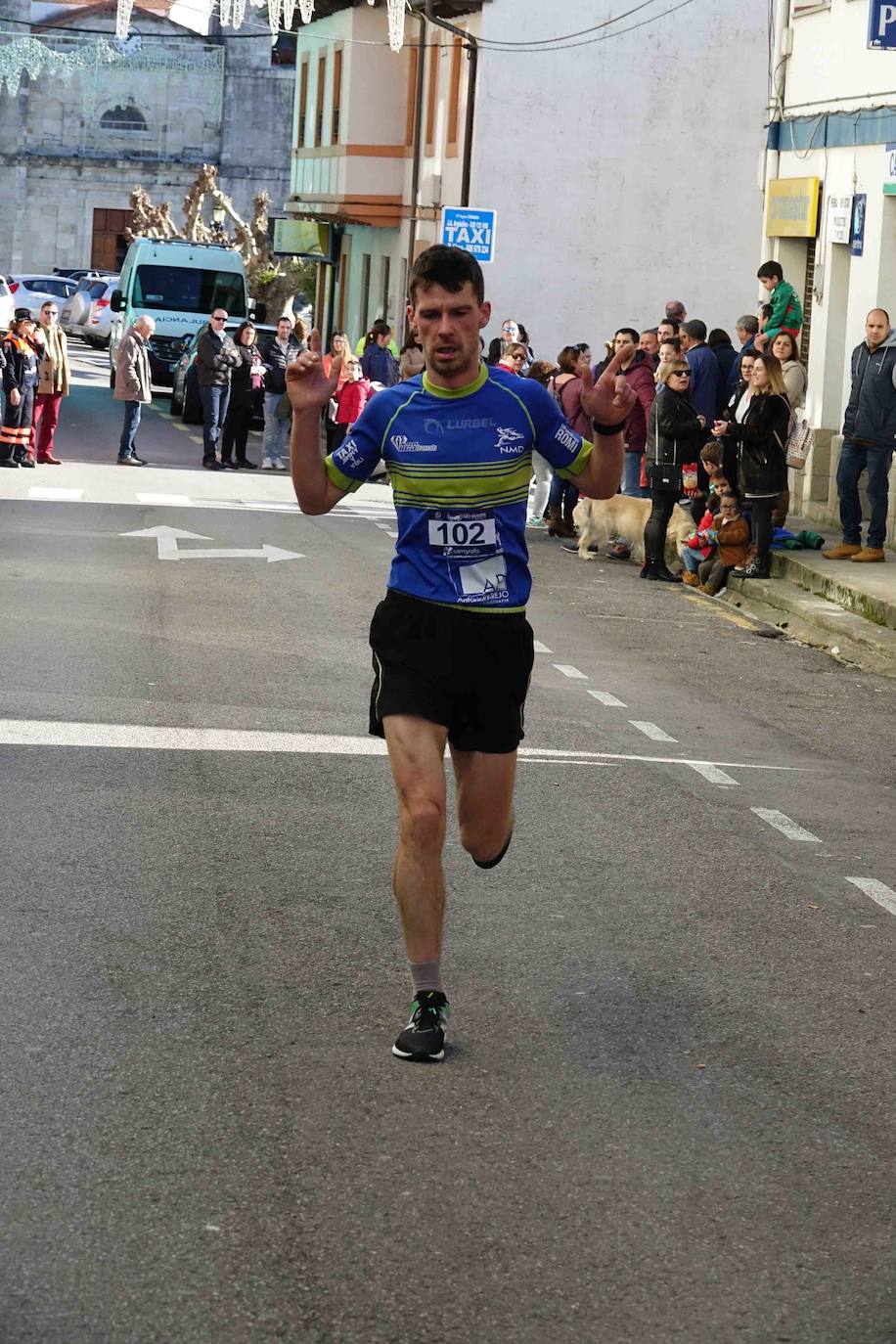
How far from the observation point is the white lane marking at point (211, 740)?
984 cm

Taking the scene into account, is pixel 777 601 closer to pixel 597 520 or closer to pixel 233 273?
pixel 597 520

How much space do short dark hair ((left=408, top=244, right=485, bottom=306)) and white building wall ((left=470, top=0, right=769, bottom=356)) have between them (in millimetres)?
32673

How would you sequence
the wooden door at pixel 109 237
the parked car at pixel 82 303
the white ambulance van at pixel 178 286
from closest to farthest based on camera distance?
the white ambulance van at pixel 178 286 < the parked car at pixel 82 303 < the wooden door at pixel 109 237

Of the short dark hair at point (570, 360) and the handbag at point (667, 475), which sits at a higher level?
the short dark hair at point (570, 360)

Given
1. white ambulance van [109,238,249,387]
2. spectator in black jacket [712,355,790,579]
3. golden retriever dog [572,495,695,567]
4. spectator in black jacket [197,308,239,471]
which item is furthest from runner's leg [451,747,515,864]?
white ambulance van [109,238,249,387]

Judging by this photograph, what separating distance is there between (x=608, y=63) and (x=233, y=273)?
8.76 metres

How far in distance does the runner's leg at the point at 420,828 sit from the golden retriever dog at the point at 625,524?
13565 mm

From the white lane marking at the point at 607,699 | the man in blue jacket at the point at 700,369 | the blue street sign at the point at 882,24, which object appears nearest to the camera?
the white lane marking at the point at 607,699

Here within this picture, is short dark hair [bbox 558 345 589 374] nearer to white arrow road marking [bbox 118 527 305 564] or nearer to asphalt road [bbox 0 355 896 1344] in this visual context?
white arrow road marking [bbox 118 527 305 564]

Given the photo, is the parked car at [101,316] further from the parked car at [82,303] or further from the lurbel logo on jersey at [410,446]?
the lurbel logo on jersey at [410,446]

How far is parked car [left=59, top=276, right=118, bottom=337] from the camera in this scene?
6231 cm

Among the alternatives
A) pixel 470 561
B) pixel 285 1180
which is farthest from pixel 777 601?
pixel 285 1180

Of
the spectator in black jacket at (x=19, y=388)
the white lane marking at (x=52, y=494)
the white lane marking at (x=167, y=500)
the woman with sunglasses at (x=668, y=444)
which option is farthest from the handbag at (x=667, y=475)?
the spectator in black jacket at (x=19, y=388)

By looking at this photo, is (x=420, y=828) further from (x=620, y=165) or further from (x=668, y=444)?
(x=620, y=165)
